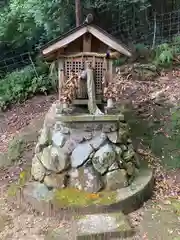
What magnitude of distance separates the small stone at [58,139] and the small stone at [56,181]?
0.56 metres

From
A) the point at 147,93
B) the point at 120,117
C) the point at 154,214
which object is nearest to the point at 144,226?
the point at 154,214

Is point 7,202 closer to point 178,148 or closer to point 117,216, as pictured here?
point 117,216

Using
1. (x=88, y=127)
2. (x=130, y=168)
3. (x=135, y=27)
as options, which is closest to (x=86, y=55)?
(x=88, y=127)

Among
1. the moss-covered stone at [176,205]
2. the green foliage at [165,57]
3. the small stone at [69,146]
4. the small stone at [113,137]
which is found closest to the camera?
the moss-covered stone at [176,205]

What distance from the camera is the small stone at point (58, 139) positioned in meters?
6.40

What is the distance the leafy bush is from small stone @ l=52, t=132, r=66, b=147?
448cm

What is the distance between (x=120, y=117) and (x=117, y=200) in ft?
4.93

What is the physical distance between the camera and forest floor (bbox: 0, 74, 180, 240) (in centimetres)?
557

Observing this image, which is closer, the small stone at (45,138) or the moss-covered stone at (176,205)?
the moss-covered stone at (176,205)

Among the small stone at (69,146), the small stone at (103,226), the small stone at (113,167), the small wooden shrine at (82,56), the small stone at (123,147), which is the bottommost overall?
the small stone at (103,226)

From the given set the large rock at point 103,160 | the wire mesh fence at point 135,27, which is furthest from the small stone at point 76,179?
the wire mesh fence at point 135,27

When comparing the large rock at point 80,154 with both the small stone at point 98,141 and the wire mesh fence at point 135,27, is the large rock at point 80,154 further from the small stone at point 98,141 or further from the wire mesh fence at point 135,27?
the wire mesh fence at point 135,27

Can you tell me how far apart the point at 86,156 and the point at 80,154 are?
114mm

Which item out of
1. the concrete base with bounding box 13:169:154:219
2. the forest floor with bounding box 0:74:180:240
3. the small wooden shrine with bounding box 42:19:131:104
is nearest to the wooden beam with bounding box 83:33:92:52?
the small wooden shrine with bounding box 42:19:131:104
